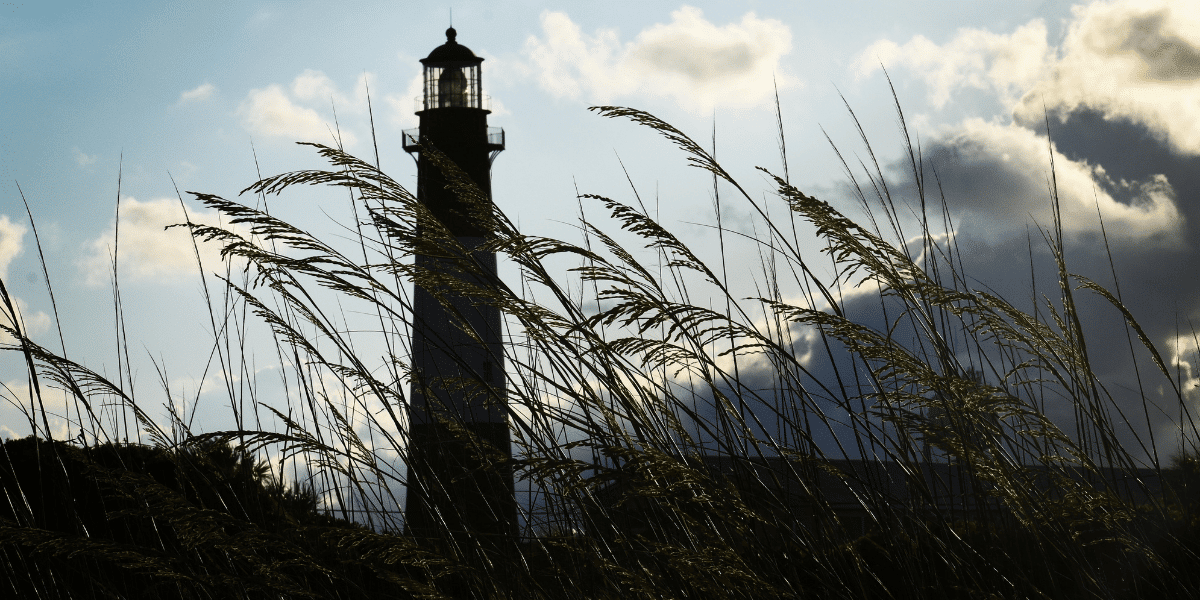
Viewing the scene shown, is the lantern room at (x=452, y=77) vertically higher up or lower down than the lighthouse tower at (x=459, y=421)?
higher up

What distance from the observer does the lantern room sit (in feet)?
51.3

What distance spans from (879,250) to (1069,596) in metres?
0.71

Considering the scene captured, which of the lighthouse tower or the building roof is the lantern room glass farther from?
the lighthouse tower

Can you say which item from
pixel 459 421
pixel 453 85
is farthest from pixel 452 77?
pixel 459 421

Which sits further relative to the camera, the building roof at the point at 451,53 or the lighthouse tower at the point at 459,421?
the building roof at the point at 451,53

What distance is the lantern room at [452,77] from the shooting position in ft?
51.3

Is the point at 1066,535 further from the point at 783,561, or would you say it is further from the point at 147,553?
the point at 147,553

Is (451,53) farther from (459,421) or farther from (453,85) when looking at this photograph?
(459,421)

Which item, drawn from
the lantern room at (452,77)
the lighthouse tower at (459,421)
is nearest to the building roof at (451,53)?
the lantern room at (452,77)

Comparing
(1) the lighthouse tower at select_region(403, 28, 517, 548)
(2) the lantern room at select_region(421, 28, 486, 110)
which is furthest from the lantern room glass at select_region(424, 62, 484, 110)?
(1) the lighthouse tower at select_region(403, 28, 517, 548)

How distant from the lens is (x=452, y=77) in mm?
15781

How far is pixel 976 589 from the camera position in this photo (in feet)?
4.55

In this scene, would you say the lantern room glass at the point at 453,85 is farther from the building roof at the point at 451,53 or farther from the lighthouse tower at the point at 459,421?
the lighthouse tower at the point at 459,421

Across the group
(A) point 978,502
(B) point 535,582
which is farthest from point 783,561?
(B) point 535,582
